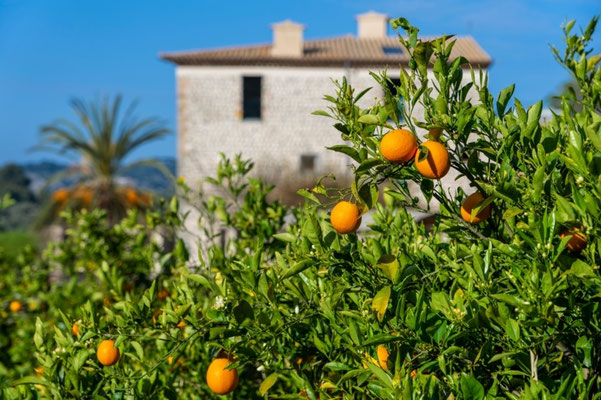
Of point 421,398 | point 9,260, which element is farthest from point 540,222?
point 9,260

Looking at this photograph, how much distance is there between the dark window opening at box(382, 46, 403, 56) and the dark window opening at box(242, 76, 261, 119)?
346 cm

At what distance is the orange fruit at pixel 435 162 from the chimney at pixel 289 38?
18.2 metres

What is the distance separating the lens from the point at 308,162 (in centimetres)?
1894

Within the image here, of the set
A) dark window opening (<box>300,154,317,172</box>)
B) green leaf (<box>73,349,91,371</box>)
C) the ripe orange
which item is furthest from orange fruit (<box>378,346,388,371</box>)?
dark window opening (<box>300,154,317,172</box>)

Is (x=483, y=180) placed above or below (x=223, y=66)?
below

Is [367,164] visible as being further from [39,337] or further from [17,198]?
[17,198]

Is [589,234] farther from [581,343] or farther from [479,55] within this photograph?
[479,55]

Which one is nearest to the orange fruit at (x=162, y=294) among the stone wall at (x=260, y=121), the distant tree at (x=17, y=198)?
the stone wall at (x=260, y=121)

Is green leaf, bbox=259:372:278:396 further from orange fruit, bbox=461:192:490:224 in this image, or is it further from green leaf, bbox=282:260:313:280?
orange fruit, bbox=461:192:490:224

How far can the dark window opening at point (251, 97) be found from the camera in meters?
19.4

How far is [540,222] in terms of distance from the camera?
141 centimetres

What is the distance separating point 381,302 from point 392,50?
19.0 m

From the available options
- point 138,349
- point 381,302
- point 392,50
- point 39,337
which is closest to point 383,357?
point 381,302

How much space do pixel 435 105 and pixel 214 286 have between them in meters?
0.71
